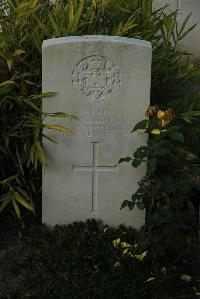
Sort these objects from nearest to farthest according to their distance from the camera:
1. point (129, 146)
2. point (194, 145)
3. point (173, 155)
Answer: point (173, 155) → point (129, 146) → point (194, 145)

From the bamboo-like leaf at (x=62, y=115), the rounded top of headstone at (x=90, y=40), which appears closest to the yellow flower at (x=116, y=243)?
the bamboo-like leaf at (x=62, y=115)

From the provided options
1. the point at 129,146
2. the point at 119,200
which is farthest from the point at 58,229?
the point at 129,146

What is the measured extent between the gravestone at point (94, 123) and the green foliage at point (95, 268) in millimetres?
169

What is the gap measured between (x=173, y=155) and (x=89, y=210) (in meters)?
0.80

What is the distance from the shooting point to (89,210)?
4.12m

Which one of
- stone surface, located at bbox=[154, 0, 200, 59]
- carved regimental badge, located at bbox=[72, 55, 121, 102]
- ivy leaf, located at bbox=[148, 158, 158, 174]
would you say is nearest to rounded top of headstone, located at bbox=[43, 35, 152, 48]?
carved regimental badge, located at bbox=[72, 55, 121, 102]

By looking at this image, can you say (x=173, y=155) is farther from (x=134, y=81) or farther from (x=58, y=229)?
(x=58, y=229)

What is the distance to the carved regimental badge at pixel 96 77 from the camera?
3.89 metres

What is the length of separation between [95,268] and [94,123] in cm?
102

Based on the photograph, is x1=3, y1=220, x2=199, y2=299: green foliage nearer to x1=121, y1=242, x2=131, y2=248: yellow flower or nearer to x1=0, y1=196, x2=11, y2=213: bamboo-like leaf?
x1=121, y1=242, x2=131, y2=248: yellow flower

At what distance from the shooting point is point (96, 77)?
3.93 m

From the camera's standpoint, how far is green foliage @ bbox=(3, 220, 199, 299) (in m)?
3.47

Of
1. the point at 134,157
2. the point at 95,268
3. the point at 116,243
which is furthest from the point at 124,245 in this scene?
the point at 134,157

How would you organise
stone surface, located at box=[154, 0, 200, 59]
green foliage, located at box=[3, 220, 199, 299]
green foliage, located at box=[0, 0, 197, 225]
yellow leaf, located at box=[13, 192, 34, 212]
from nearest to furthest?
green foliage, located at box=[3, 220, 199, 299] → yellow leaf, located at box=[13, 192, 34, 212] → green foliage, located at box=[0, 0, 197, 225] → stone surface, located at box=[154, 0, 200, 59]
